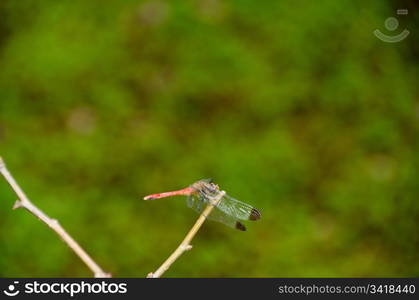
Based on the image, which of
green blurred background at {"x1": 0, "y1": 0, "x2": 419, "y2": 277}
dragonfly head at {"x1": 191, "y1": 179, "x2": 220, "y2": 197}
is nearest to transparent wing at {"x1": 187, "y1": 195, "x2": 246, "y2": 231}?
dragonfly head at {"x1": 191, "y1": 179, "x2": 220, "y2": 197}

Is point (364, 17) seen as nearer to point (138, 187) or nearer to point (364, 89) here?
point (364, 89)

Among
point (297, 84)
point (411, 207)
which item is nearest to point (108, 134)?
point (297, 84)

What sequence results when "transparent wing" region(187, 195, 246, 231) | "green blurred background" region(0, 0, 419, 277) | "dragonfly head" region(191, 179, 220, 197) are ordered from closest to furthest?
"dragonfly head" region(191, 179, 220, 197) → "transparent wing" region(187, 195, 246, 231) → "green blurred background" region(0, 0, 419, 277)

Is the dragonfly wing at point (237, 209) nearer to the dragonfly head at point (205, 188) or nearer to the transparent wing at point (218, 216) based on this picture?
the transparent wing at point (218, 216)

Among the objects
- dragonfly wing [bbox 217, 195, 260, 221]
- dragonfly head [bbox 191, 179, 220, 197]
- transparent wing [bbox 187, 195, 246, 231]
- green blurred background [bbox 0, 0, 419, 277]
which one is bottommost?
dragonfly head [bbox 191, 179, 220, 197]

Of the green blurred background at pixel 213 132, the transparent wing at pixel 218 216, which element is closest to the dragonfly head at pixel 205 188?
the transparent wing at pixel 218 216

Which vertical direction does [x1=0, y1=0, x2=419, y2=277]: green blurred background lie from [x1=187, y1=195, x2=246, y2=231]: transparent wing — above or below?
above

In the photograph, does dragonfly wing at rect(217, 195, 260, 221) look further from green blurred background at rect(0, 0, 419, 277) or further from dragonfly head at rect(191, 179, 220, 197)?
green blurred background at rect(0, 0, 419, 277)

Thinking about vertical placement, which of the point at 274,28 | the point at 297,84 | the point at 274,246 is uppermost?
the point at 274,28
